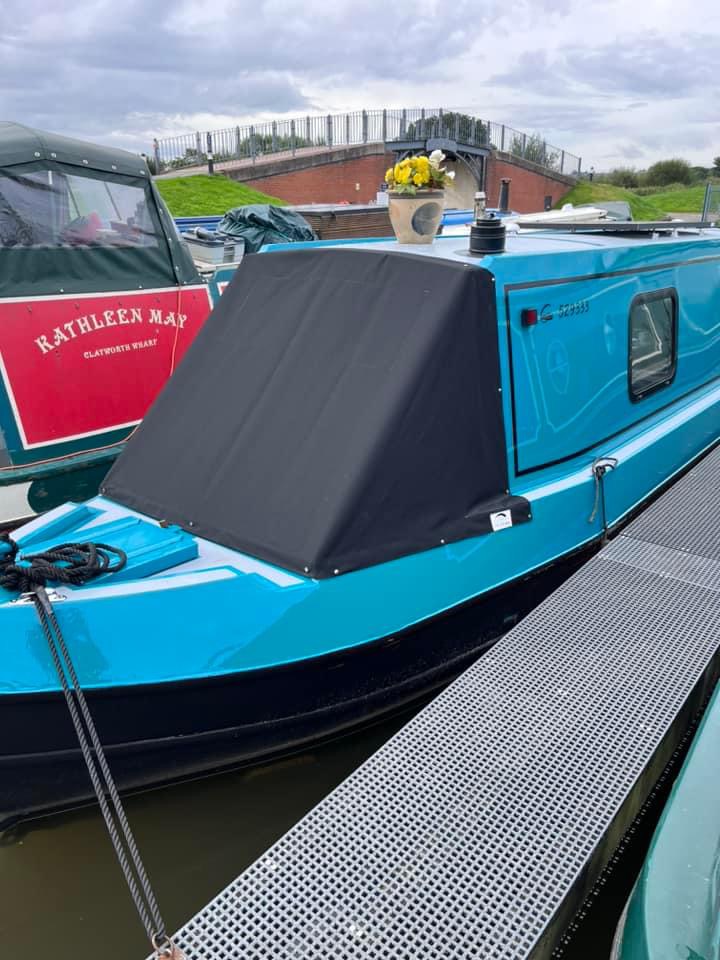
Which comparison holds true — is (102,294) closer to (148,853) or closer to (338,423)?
(338,423)

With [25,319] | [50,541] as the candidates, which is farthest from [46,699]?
[25,319]

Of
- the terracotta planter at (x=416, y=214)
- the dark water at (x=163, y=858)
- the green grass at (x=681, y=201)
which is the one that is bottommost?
the dark water at (x=163, y=858)

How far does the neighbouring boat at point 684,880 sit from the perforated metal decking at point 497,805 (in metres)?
0.20

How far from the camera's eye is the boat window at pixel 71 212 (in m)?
4.86

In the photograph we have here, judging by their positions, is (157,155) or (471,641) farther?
(157,155)

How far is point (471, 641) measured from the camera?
11.5ft

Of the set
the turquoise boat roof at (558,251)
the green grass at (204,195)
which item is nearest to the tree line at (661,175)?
the green grass at (204,195)

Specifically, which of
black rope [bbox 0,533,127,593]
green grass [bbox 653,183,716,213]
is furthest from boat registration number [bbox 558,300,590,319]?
green grass [bbox 653,183,716,213]

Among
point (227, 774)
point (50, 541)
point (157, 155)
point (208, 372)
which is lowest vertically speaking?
point (227, 774)

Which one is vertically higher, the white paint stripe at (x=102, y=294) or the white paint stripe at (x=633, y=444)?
the white paint stripe at (x=102, y=294)

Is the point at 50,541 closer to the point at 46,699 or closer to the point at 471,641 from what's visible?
the point at 46,699

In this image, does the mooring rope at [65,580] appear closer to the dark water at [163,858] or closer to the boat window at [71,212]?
the dark water at [163,858]

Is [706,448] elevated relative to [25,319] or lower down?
lower down

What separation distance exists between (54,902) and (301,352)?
2.47 meters
